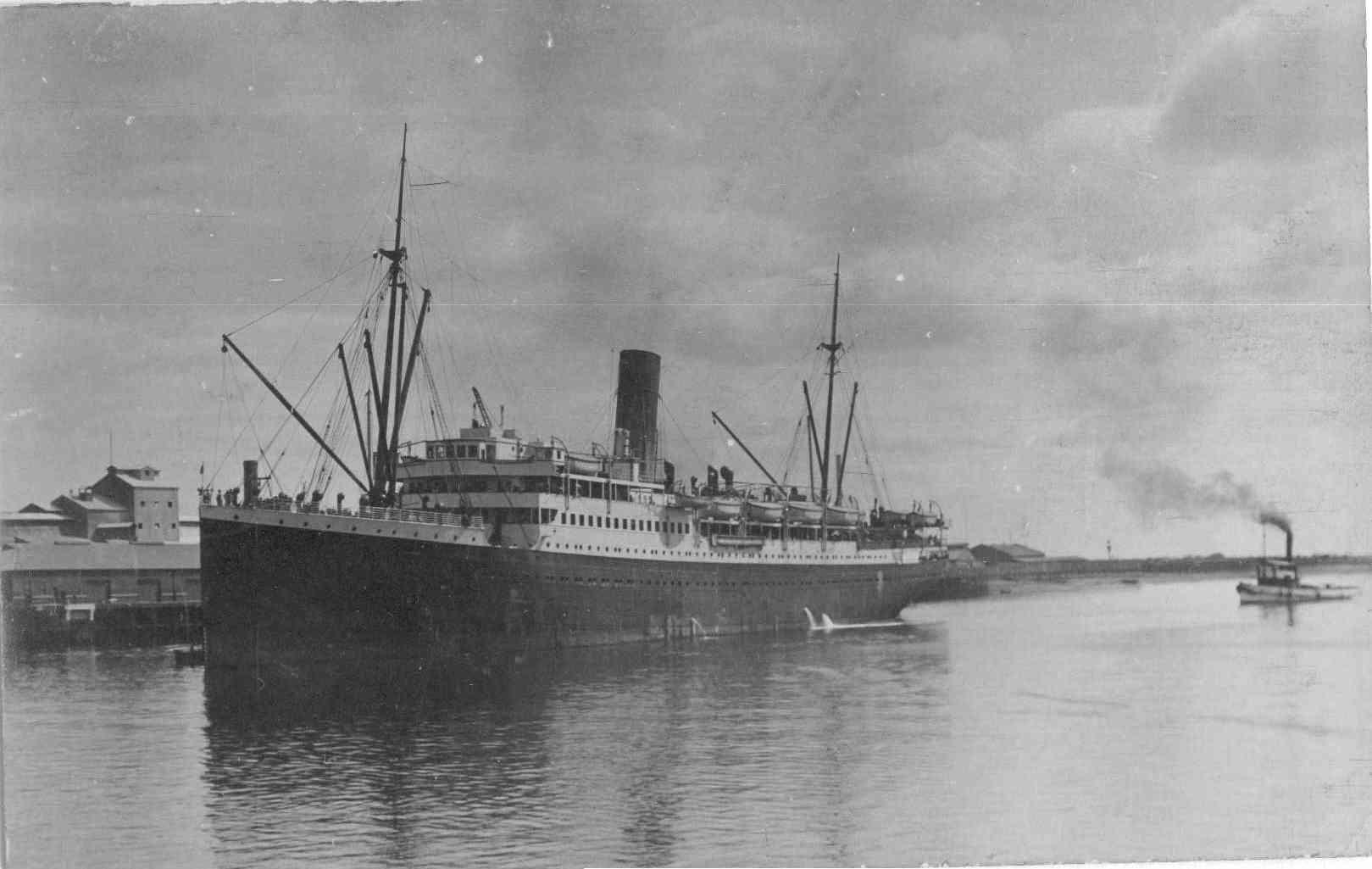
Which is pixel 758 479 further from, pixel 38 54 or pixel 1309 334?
pixel 38 54

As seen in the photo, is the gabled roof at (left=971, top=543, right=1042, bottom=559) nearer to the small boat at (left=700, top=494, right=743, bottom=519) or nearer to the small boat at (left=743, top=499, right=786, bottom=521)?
the small boat at (left=700, top=494, right=743, bottom=519)

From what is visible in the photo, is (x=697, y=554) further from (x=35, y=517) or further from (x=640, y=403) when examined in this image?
(x=35, y=517)

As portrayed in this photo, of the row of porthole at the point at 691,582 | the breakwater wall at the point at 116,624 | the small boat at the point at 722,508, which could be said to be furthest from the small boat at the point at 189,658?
the small boat at the point at 722,508

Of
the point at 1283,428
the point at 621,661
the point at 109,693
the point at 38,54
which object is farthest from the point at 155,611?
the point at 1283,428

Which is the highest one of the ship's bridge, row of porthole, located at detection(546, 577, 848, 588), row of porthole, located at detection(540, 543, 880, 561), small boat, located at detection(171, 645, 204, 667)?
the ship's bridge

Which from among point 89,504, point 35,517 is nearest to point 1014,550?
point 89,504

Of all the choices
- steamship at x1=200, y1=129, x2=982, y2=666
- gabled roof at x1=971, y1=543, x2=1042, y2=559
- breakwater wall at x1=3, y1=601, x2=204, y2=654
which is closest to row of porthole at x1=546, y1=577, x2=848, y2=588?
steamship at x1=200, y1=129, x2=982, y2=666

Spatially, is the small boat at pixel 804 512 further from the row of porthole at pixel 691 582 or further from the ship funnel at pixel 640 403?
the ship funnel at pixel 640 403

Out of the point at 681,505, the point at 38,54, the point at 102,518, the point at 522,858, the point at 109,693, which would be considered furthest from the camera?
the point at 681,505
